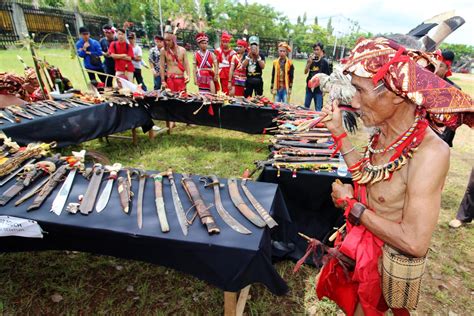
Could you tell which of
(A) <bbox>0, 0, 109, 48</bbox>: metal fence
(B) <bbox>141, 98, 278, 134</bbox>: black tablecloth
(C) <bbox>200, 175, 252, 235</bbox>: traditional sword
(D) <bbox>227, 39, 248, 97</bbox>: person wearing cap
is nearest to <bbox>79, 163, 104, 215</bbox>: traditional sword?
(C) <bbox>200, 175, 252, 235</bbox>: traditional sword

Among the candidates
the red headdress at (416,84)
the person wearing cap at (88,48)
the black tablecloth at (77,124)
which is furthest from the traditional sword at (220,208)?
the person wearing cap at (88,48)

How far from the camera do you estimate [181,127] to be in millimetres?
7375

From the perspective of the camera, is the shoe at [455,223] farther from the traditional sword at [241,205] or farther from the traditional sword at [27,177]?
the traditional sword at [27,177]

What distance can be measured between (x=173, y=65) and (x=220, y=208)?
5816 millimetres

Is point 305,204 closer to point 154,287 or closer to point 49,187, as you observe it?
point 154,287

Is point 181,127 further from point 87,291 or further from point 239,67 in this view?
point 87,291

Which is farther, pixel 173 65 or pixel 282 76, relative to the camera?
pixel 282 76

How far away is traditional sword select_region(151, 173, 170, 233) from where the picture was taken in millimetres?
1748

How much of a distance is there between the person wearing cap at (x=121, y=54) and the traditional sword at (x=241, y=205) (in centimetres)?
719

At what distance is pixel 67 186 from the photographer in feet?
7.07

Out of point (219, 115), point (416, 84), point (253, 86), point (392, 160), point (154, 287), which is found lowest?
point (154, 287)

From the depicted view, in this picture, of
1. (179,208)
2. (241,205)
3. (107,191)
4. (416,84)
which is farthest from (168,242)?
(416,84)

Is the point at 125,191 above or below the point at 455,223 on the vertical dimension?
above

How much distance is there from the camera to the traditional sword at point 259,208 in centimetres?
179
